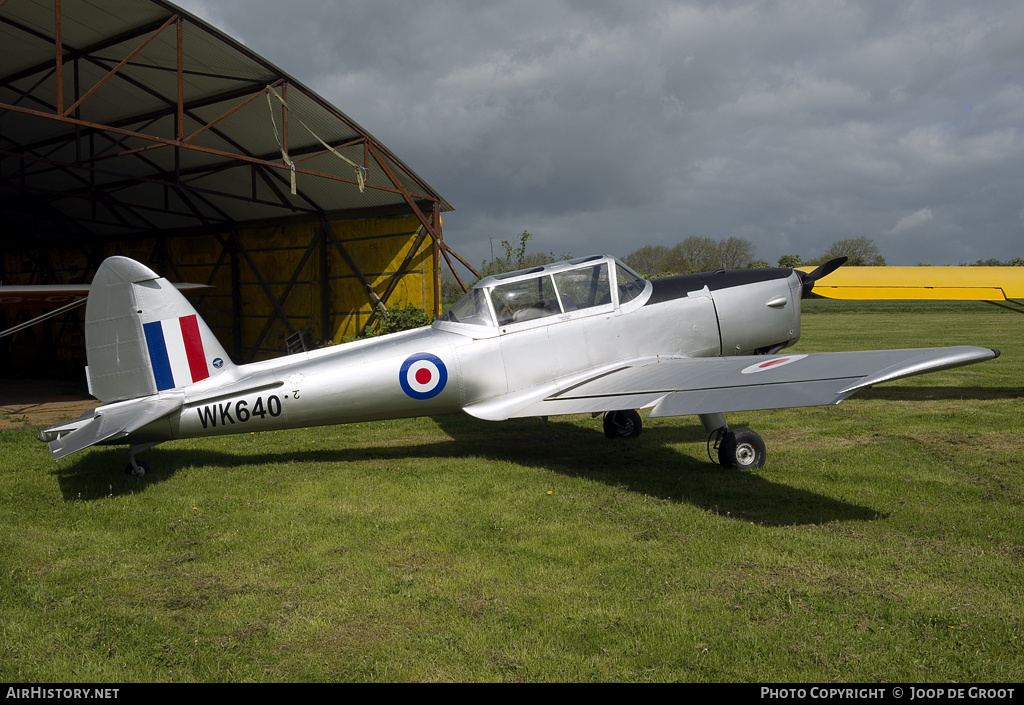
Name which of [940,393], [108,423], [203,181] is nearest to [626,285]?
[108,423]

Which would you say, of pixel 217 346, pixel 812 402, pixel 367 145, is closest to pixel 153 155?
pixel 367 145

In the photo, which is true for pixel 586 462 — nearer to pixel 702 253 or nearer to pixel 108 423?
pixel 108 423

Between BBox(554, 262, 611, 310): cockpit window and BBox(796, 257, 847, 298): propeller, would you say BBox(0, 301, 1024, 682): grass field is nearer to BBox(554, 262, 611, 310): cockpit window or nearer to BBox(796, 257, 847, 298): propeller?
BBox(554, 262, 611, 310): cockpit window

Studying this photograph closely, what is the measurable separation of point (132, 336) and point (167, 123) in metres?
11.0

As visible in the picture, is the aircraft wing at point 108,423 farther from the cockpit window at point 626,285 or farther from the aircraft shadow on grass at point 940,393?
the aircraft shadow on grass at point 940,393

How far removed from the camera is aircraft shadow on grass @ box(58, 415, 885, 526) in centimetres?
566

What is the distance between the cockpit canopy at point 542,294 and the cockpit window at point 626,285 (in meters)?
0.01

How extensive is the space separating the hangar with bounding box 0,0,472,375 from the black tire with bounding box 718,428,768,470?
31.4 feet

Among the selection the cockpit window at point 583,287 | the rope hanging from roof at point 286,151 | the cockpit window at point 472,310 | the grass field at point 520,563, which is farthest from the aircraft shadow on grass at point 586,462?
the rope hanging from roof at point 286,151

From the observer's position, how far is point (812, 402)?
507cm

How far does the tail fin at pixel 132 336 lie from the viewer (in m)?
6.62

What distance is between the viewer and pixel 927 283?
11.6 meters

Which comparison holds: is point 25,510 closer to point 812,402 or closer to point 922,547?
point 812,402

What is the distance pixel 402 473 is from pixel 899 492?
4.52 metres
